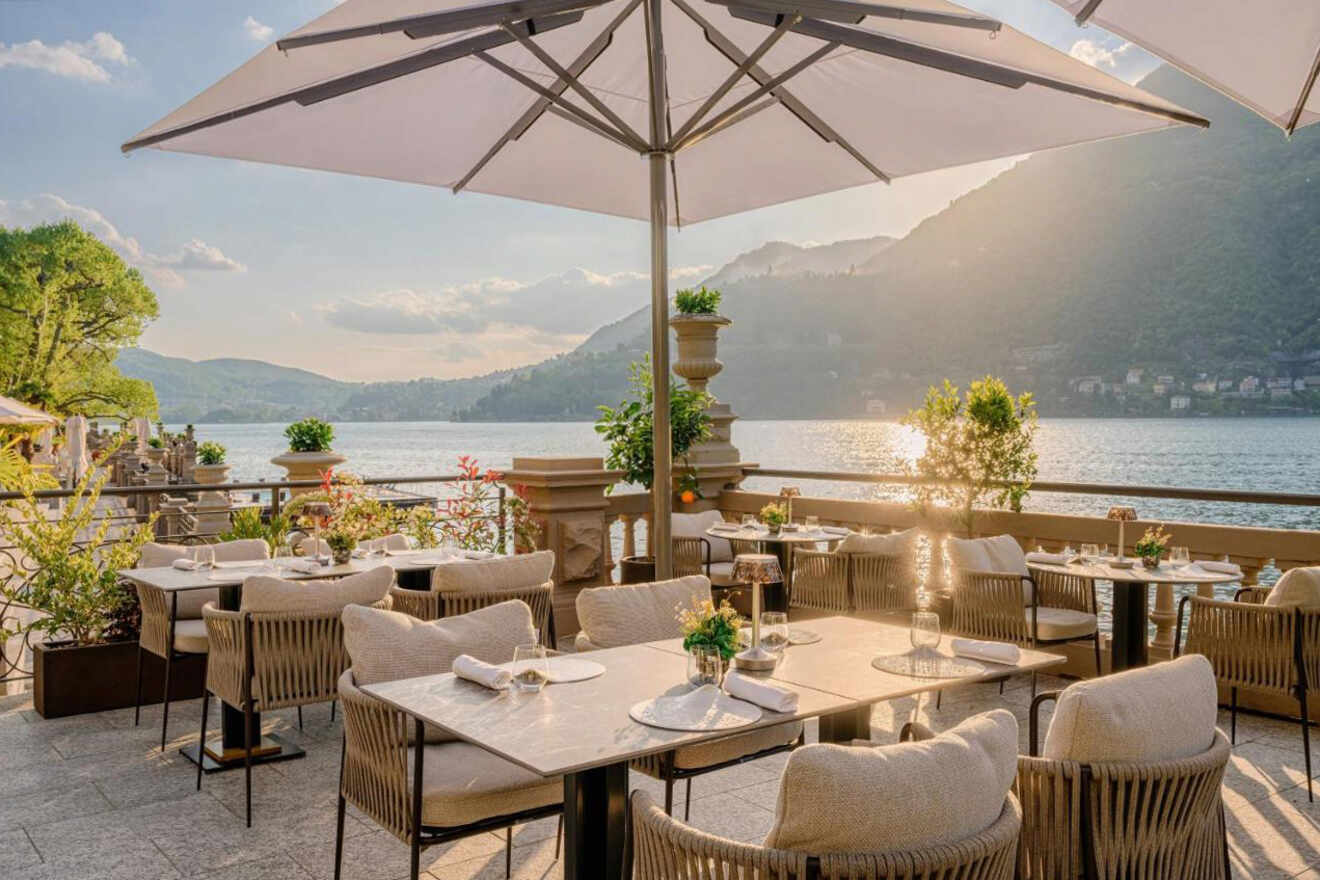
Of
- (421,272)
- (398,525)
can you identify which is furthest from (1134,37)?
(421,272)

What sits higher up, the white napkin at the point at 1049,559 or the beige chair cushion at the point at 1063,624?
the white napkin at the point at 1049,559

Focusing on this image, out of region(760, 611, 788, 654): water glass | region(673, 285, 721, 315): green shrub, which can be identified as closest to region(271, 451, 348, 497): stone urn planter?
region(673, 285, 721, 315): green shrub

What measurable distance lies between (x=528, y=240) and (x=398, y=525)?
76456 millimetres

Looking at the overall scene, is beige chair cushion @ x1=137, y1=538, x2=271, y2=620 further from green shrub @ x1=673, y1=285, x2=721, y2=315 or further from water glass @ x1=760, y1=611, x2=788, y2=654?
green shrub @ x1=673, y1=285, x2=721, y2=315

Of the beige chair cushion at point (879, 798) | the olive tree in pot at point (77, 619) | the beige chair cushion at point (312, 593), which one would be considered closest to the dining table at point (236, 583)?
the olive tree in pot at point (77, 619)

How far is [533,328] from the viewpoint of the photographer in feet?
275

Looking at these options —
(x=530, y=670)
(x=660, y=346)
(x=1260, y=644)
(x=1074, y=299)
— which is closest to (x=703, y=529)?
(x=660, y=346)

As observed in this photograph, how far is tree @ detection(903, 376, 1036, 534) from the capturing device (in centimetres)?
700

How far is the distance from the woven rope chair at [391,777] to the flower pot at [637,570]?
4.08 meters

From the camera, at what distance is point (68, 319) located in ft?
134

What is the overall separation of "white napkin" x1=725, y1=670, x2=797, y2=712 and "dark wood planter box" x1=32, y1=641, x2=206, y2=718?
378 centimetres

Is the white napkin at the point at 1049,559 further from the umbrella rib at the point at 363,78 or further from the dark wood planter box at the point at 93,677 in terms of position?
the dark wood planter box at the point at 93,677

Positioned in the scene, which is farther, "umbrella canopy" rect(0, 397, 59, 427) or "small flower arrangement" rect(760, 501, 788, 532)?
"umbrella canopy" rect(0, 397, 59, 427)

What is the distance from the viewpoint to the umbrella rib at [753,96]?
12.9ft
